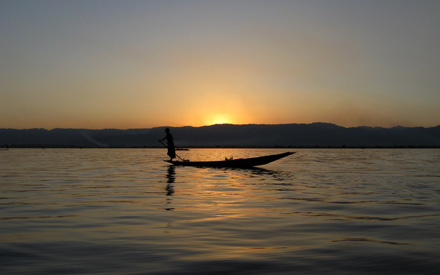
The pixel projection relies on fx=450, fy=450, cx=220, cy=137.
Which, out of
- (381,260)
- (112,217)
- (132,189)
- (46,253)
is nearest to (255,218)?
(112,217)

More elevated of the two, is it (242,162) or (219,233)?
(242,162)

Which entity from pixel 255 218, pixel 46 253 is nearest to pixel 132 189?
pixel 255 218

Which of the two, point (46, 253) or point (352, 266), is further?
point (46, 253)

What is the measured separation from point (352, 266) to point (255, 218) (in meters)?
5.74

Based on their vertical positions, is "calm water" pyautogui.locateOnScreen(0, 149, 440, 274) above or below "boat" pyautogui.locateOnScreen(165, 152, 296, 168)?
below

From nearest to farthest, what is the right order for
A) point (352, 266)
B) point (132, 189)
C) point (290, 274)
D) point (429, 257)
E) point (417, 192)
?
point (290, 274) < point (352, 266) < point (429, 257) < point (417, 192) < point (132, 189)

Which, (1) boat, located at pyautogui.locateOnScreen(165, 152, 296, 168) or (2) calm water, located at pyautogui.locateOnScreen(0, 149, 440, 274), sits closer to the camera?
(2) calm water, located at pyautogui.locateOnScreen(0, 149, 440, 274)

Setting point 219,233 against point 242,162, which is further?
point 242,162

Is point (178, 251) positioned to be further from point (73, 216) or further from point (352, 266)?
point (73, 216)

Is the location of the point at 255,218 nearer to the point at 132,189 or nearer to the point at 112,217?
the point at 112,217

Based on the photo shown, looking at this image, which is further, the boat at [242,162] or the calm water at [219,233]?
the boat at [242,162]

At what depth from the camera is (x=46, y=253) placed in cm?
935

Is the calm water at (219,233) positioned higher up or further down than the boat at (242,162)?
further down

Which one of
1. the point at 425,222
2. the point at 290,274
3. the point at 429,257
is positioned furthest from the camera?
the point at 425,222
